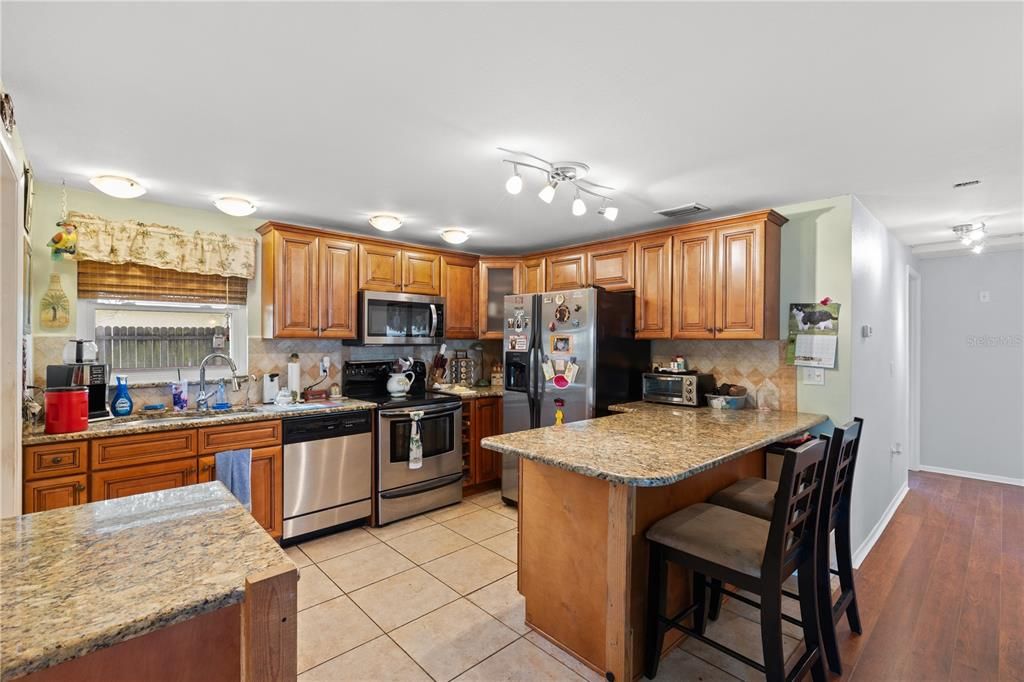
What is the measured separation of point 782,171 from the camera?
256 centimetres

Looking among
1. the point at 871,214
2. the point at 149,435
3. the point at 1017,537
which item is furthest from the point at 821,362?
the point at 149,435

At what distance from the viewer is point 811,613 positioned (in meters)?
→ 1.84

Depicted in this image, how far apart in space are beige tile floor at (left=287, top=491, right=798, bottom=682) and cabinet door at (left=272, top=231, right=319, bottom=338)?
59.6 inches

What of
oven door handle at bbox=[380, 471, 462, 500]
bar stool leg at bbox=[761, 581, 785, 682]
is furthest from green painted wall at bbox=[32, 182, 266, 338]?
bar stool leg at bbox=[761, 581, 785, 682]

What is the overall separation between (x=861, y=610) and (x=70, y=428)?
13.9 feet

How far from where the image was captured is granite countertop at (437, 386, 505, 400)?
4.21 m

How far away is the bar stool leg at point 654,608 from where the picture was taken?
1924mm

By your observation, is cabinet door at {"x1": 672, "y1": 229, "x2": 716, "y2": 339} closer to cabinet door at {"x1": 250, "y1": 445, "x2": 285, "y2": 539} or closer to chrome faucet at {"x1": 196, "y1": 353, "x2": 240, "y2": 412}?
cabinet door at {"x1": 250, "y1": 445, "x2": 285, "y2": 539}

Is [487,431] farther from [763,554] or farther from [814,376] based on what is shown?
[763,554]

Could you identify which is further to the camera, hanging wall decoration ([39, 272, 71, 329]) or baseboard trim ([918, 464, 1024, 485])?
baseboard trim ([918, 464, 1024, 485])

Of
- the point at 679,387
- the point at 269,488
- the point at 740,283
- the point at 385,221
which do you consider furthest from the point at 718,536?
the point at 385,221

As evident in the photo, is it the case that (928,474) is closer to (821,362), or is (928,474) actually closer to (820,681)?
(821,362)

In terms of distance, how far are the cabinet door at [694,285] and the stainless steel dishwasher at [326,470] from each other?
2.42 meters

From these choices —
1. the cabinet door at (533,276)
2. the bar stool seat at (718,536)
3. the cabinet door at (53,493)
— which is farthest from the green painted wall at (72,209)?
the bar stool seat at (718,536)
